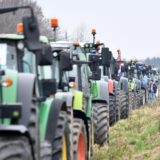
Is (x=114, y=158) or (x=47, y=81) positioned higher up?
(x=47, y=81)

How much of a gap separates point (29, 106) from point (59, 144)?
3.84 feet

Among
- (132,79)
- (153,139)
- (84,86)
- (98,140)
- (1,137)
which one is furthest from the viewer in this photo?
(132,79)

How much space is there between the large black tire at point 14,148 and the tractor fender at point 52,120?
1064 millimetres

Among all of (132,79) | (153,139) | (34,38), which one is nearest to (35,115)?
(34,38)

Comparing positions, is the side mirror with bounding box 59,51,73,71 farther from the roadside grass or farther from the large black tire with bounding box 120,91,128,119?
the large black tire with bounding box 120,91,128,119

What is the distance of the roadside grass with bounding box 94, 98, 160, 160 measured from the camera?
1150 cm

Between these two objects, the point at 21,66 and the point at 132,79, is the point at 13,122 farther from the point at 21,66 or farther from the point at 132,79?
the point at 132,79

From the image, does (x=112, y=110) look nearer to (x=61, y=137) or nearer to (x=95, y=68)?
(x=95, y=68)

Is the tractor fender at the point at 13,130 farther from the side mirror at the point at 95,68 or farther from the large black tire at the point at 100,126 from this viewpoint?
the large black tire at the point at 100,126

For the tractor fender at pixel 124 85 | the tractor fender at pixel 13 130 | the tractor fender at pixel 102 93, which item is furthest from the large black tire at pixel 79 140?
the tractor fender at pixel 124 85

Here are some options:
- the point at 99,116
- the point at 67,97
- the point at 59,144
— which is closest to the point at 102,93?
the point at 99,116

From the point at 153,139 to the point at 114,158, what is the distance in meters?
2.62

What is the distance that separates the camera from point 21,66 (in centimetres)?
678

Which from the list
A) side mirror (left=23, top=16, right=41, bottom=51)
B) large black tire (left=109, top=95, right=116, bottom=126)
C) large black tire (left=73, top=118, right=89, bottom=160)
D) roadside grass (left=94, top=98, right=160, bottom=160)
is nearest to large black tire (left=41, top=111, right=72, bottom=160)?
large black tire (left=73, top=118, right=89, bottom=160)
